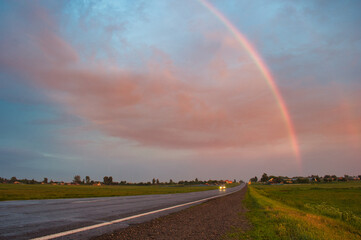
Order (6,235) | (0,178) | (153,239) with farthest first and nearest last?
(0,178), (153,239), (6,235)

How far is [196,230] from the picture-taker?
30.7 feet

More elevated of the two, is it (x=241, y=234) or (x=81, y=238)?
(x=81, y=238)

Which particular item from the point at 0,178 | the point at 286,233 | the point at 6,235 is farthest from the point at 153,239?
the point at 0,178

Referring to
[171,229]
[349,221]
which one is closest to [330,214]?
[349,221]

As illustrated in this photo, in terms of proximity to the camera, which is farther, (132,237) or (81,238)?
(132,237)

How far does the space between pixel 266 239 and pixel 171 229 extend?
3.50 meters

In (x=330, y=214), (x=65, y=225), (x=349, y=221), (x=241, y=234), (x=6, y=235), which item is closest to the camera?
(x=6, y=235)

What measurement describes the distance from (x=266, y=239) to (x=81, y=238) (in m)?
6.22

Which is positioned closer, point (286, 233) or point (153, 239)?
point (153, 239)

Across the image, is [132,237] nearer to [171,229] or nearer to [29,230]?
[171,229]

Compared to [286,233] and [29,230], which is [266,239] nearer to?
[286,233]

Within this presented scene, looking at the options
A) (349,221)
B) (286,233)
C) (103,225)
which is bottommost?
(349,221)

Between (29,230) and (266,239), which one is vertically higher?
(29,230)

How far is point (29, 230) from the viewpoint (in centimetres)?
Result: 729
